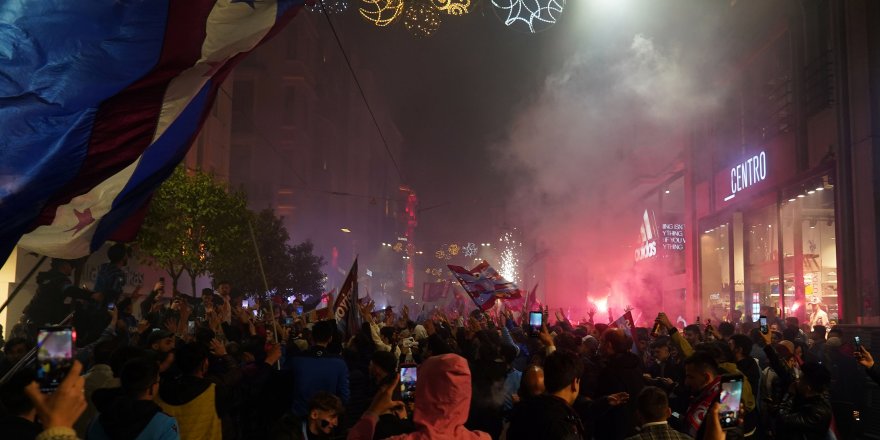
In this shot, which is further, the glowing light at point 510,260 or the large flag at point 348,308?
the glowing light at point 510,260

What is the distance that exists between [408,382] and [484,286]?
1036 centimetres

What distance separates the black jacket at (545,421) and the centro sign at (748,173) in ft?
87.8

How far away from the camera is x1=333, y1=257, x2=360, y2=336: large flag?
1054 centimetres

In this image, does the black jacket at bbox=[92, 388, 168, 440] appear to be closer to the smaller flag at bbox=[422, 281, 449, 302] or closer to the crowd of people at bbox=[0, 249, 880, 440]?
the crowd of people at bbox=[0, 249, 880, 440]

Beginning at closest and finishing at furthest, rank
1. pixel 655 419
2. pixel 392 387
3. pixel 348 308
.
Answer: pixel 392 387, pixel 655 419, pixel 348 308

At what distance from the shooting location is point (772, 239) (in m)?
30.3

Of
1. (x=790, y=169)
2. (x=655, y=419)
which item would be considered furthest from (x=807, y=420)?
(x=790, y=169)

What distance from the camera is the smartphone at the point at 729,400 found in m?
4.34

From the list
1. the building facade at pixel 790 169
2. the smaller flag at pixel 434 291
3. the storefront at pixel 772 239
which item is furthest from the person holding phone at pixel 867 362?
the smaller flag at pixel 434 291

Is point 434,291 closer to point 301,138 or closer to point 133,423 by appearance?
point 133,423

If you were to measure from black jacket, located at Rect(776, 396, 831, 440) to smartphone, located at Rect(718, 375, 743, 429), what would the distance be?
2.61 m

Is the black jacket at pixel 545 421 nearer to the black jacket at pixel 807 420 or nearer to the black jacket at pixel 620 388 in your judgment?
the black jacket at pixel 620 388

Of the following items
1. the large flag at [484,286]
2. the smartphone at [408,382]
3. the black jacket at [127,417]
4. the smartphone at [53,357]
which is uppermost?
the large flag at [484,286]

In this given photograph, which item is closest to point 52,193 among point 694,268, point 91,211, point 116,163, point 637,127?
point 116,163
